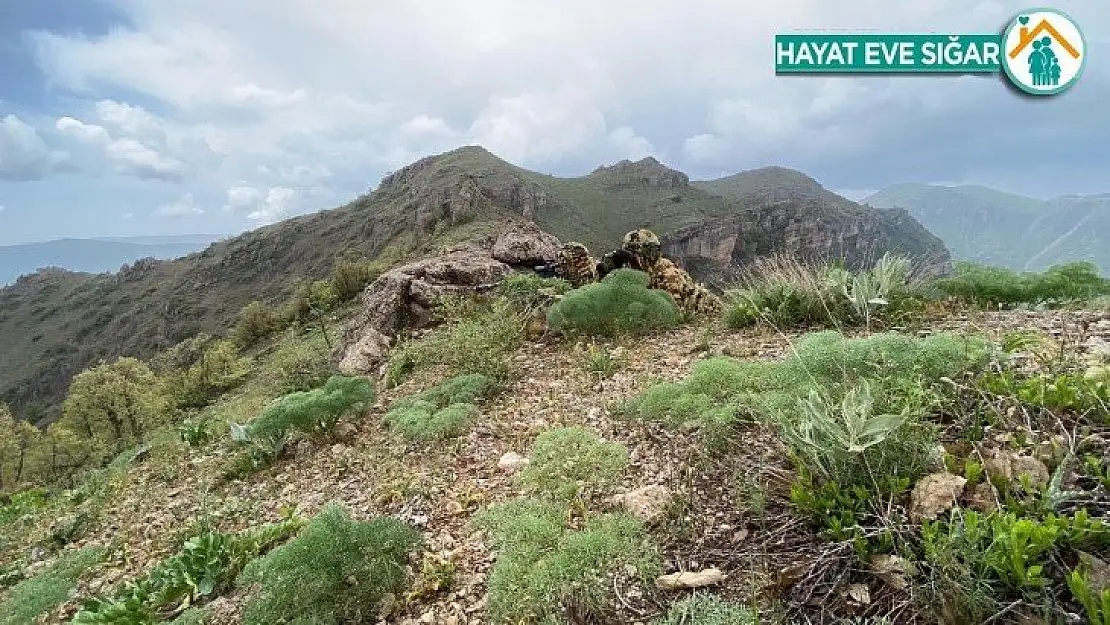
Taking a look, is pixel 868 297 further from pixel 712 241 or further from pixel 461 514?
pixel 712 241

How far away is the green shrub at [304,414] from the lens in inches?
205

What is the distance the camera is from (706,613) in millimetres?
2217

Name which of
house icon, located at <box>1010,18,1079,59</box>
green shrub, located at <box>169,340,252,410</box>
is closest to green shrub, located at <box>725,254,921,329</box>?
house icon, located at <box>1010,18,1079,59</box>

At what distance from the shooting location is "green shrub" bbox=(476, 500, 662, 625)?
2.48 metres

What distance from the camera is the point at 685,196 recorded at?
8262 cm

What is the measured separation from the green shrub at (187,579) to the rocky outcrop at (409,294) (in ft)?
12.8

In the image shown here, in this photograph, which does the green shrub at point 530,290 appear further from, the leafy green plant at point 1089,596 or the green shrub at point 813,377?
the leafy green plant at point 1089,596

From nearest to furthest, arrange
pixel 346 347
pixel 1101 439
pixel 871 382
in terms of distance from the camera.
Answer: pixel 1101 439, pixel 871 382, pixel 346 347

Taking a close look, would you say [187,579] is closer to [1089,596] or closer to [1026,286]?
[1089,596]

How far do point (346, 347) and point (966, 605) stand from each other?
858 cm

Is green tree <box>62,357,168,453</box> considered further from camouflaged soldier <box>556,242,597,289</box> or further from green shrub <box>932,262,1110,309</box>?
green shrub <box>932,262,1110,309</box>

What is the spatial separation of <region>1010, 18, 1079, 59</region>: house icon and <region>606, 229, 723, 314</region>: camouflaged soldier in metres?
4.00

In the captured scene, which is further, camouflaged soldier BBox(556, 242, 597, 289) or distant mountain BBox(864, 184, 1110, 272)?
distant mountain BBox(864, 184, 1110, 272)

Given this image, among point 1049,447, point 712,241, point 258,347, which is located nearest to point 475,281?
point 1049,447
